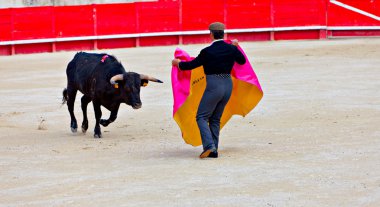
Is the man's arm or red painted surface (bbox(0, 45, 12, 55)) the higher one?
the man's arm

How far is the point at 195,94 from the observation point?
9430mm

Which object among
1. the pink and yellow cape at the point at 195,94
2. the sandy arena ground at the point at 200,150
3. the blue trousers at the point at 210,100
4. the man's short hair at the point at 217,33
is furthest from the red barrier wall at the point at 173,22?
the man's short hair at the point at 217,33

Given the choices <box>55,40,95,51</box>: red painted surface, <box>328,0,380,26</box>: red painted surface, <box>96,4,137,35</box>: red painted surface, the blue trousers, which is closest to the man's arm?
the blue trousers

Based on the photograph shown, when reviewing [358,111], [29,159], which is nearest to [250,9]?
[358,111]

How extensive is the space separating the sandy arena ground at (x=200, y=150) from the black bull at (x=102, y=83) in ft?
1.03

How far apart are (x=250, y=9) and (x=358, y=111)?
14255 mm

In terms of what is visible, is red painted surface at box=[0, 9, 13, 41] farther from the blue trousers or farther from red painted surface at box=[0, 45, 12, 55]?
the blue trousers

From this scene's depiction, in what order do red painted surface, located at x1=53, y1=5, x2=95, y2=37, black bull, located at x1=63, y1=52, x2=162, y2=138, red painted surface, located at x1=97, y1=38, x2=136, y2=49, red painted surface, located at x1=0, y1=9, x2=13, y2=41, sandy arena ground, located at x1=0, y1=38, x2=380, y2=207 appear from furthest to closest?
red painted surface, located at x1=97, y1=38, x2=136, y2=49, red painted surface, located at x1=53, y1=5, x2=95, y2=37, red painted surface, located at x1=0, y1=9, x2=13, y2=41, black bull, located at x1=63, y1=52, x2=162, y2=138, sandy arena ground, located at x1=0, y1=38, x2=380, y2=207

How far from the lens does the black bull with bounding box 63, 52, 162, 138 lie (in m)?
10.1

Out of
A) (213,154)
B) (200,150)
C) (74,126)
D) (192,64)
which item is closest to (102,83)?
(74,126)

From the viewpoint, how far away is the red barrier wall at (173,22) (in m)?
23.7

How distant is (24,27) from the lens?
76.9 feet

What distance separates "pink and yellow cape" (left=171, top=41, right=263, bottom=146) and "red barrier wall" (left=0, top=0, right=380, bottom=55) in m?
14.5

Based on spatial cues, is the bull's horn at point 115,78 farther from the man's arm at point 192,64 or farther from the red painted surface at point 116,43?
the red painted surface at point 116,43
